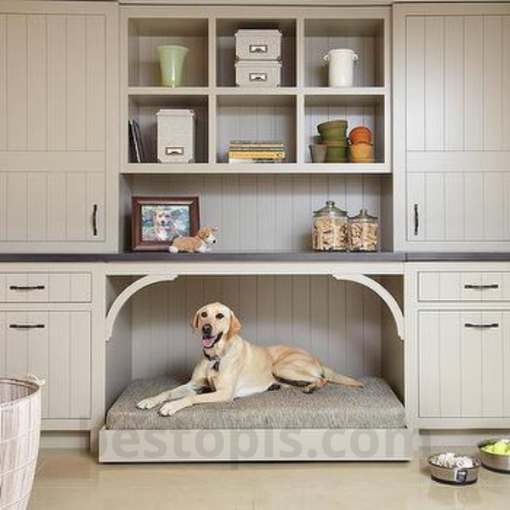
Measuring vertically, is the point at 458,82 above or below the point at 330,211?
above

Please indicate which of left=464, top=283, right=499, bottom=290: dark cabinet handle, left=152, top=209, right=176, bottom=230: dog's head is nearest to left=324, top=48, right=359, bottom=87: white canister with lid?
left=152, top=209, right=176, bottom=230: dog's head

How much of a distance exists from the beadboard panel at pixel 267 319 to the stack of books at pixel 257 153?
0.71m

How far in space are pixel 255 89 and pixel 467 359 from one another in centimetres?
170

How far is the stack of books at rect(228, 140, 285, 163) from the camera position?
372 cm

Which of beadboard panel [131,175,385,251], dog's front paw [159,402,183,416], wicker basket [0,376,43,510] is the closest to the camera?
wicker basket [0,376,43,510]

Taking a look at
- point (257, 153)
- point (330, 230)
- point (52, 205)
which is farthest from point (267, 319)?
point (52, 205)

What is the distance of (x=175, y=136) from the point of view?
3721mm

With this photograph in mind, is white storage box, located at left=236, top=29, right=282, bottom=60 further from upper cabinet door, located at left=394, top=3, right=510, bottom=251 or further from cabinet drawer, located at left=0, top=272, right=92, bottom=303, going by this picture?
cabinet drawer, located at left=0, top=272, right=92, bottom=303

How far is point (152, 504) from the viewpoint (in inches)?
108

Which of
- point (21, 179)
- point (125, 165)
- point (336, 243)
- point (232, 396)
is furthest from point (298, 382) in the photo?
point (21, 179)

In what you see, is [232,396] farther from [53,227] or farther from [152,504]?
[53,227]

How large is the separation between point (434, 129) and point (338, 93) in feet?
1.71

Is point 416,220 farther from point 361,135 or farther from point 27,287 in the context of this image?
point 27,287

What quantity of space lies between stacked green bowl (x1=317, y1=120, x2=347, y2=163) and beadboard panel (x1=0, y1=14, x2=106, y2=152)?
118 centimetres
